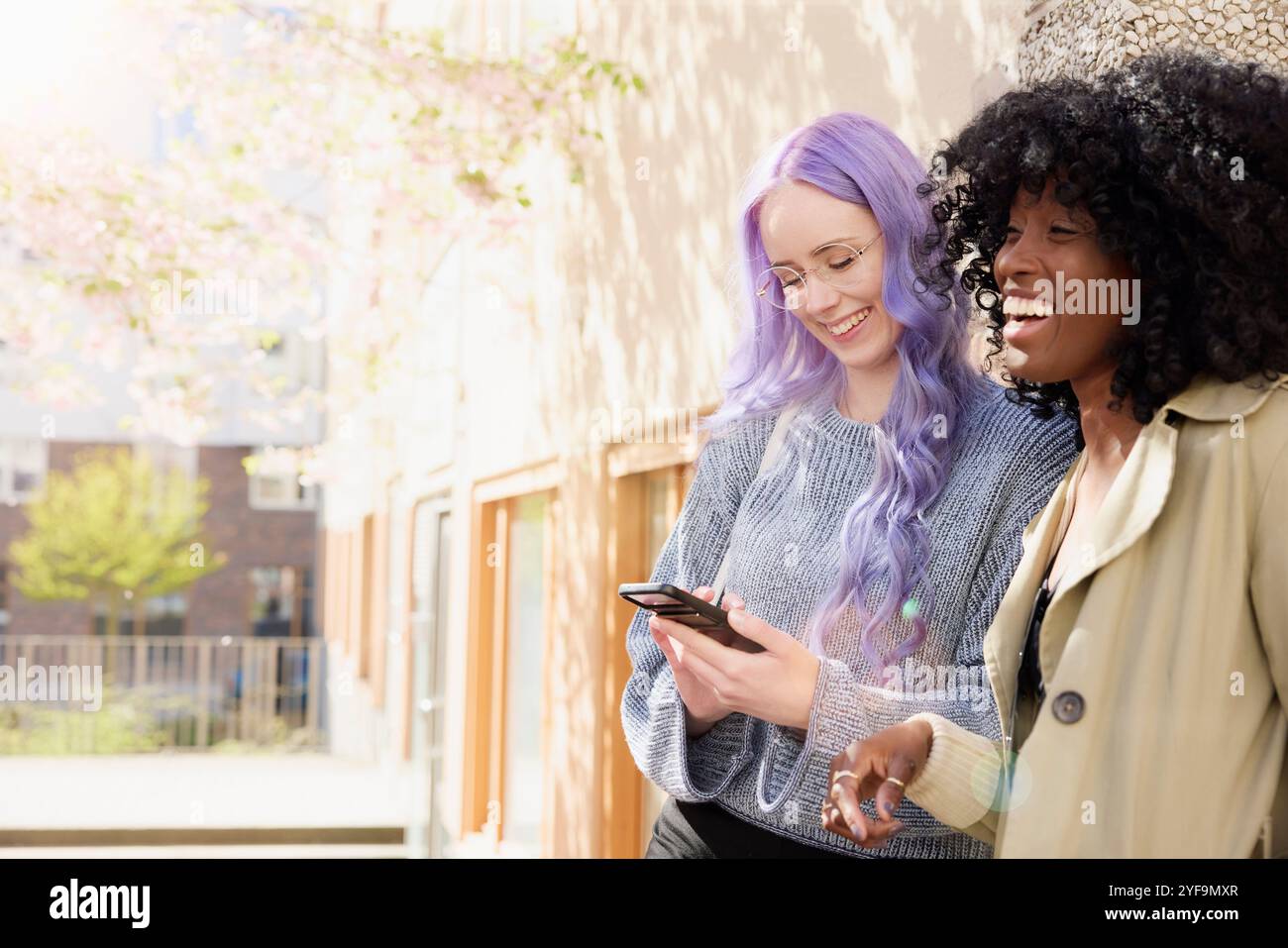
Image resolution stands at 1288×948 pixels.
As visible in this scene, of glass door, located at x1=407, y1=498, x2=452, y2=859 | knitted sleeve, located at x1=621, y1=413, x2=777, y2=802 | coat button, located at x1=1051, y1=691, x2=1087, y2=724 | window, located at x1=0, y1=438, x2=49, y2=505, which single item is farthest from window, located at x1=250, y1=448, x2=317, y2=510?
coat button, located at x1=1051, y1=691, x2=1087, y2=724

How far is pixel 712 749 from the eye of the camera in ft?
6.11

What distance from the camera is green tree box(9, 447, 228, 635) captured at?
867 inches

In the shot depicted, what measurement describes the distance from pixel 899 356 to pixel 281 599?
23.1 meters

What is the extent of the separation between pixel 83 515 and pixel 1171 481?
2290cm

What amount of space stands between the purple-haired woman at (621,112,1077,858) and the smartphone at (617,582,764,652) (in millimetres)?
14

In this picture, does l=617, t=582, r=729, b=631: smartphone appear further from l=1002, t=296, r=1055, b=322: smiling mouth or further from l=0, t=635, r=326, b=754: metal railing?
l=0, t=635, r=326, b=754: metal railing

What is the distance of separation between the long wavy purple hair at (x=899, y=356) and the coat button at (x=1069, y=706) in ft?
1.03

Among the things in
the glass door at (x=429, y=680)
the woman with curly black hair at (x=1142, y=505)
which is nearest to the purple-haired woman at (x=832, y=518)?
the woman with curly black hair at (x=1142, y=505)

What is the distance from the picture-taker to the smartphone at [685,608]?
1565 millimetres

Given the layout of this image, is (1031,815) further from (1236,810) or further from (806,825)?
(806,825)

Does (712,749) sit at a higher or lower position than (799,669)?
lower

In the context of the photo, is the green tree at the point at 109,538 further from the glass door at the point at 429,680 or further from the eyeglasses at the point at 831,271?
the eyeglasses at the point at 831,271

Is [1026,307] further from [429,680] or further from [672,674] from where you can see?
[429,680]
